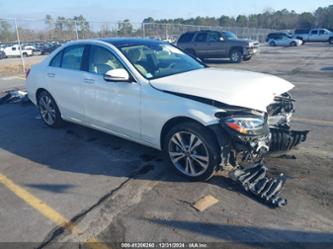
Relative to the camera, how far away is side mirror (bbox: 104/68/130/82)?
4207 millimetres

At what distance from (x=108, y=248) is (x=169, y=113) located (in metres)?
1.73

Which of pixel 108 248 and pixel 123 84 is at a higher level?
pixel 123 84

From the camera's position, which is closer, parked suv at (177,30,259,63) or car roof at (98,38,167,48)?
car roof at (98,38,167,48)

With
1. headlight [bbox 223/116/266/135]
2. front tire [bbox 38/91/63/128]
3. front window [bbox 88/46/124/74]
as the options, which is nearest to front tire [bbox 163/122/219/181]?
headlight [bbox 223/116/266/135]

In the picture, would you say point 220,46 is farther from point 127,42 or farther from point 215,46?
point 127,42

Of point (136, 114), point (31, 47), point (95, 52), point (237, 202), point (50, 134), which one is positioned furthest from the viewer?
point (31, 47)

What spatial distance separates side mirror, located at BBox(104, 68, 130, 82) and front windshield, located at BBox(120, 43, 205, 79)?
0.70 ft

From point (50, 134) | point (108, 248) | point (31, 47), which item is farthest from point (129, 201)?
point (31, 47)

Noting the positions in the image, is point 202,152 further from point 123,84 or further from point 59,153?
point 59,153

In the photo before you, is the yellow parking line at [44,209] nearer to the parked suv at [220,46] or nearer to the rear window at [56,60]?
the rear window at [56,60]

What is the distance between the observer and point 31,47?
39156 millimetres

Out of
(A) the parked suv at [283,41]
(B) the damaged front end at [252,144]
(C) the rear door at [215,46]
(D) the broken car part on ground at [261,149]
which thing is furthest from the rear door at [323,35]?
(B) the damaged front end at [252,144]

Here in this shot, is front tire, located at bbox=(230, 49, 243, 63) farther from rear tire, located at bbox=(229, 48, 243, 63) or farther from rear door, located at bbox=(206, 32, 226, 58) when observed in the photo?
rear door, located at bbox=(206, 32, 226, 58)

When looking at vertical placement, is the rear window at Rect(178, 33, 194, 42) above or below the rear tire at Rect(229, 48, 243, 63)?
above
